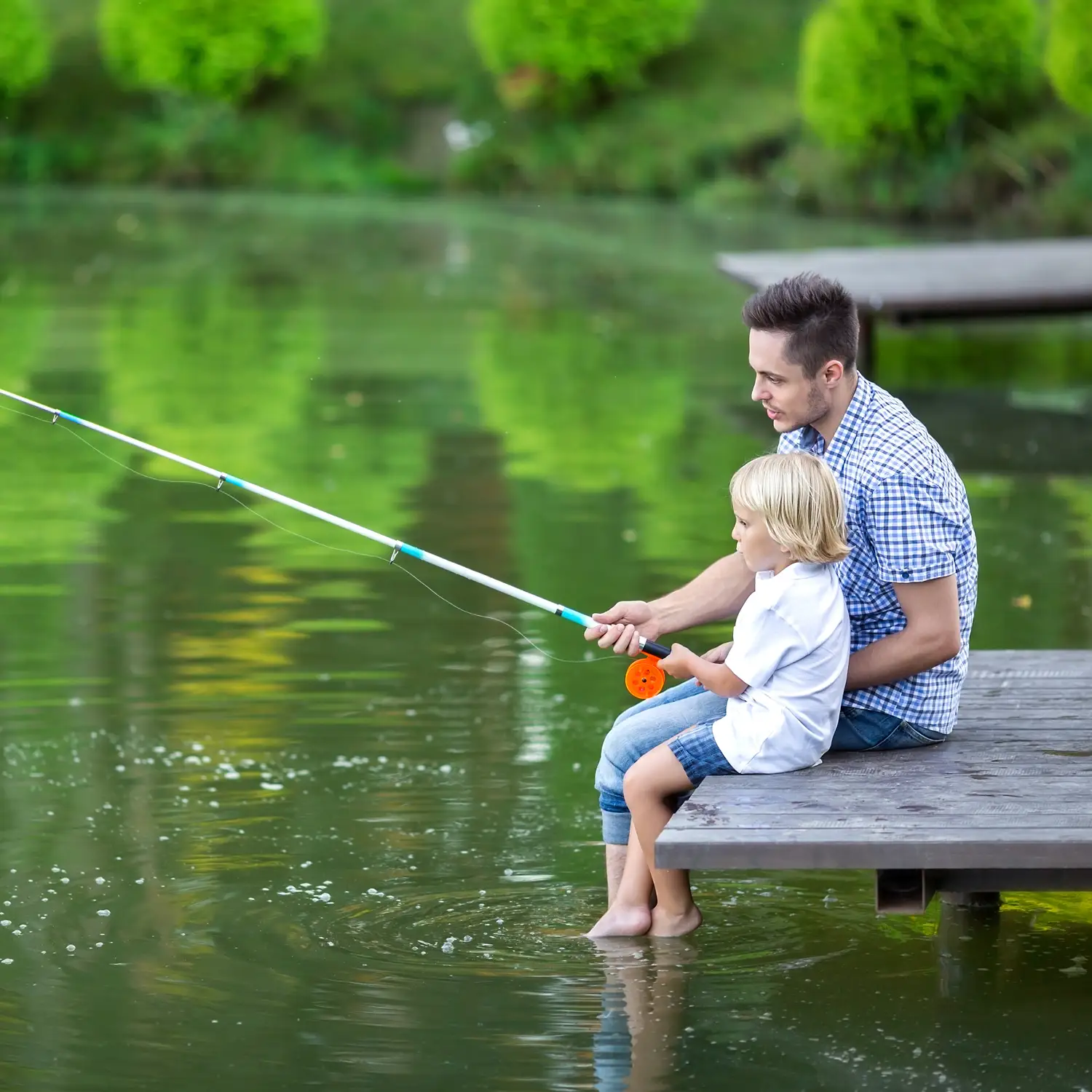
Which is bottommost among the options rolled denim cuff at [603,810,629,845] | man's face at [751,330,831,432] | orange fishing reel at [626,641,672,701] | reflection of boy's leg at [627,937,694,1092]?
reflection of boy's leg at [627,937,694,1092]

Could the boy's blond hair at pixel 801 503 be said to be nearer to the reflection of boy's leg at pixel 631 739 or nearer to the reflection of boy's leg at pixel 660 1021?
the reflection of boy's leg at pixel 631 739

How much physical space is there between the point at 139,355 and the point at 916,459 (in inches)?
479

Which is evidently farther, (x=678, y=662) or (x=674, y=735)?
(x=674, y=735)

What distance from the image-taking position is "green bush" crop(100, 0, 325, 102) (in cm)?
4522

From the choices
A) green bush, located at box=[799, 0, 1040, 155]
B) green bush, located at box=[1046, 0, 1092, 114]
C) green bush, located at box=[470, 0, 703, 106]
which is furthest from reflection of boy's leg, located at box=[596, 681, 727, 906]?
green bush, located at box=[470, 0, 703, 106]

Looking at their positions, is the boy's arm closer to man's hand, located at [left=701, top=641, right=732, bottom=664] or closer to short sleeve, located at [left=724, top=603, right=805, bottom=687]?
short sleeve, located at [left=724, top=603, right=805, bottom=687]

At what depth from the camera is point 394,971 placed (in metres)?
4.42

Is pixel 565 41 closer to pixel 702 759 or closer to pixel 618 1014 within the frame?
pixel 702 759

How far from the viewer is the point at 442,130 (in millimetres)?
43438

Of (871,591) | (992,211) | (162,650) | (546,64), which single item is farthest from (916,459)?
(546,64)

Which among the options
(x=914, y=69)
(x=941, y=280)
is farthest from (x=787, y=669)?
(x=914, y=69)

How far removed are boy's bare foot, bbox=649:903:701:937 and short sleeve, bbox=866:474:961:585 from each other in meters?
0.82

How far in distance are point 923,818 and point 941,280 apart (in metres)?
11.1

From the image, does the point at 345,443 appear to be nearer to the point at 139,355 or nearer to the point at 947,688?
the point at 139,355
